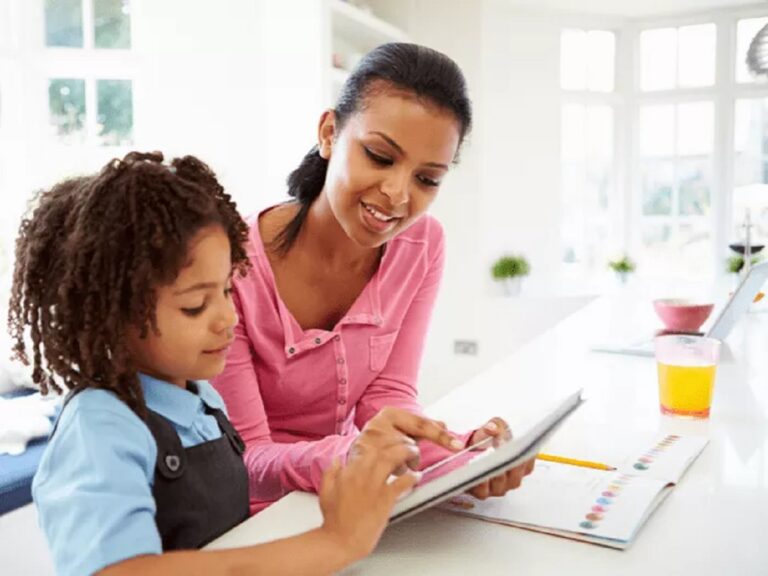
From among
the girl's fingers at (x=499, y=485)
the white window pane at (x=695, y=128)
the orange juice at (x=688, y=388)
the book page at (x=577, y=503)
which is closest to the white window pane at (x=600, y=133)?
the white window pane at (x=695, y=128)

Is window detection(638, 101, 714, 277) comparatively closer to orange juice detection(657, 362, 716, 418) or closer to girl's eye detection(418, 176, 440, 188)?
orange juice detection(657, 362, 716, 418)

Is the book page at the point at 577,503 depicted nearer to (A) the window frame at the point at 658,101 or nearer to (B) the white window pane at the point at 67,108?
(B) the white window pane at the point at 67,108

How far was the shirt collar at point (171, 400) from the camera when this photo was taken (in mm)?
810

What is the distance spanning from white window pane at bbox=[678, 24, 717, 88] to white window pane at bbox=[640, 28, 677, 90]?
0.05 metres

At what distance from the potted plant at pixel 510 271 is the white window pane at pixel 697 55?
1.74m

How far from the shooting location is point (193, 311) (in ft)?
2.64

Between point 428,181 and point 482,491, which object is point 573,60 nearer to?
point 428,181

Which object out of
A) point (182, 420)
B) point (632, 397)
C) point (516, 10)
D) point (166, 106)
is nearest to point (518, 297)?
point (516, 10)

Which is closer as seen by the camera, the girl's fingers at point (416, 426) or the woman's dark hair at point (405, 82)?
the girl's fingers at point (416, 426)

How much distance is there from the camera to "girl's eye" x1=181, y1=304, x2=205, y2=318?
80cm

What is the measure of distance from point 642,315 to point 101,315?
1.90 meters

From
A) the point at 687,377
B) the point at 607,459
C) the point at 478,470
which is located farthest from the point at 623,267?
the point at 478,470

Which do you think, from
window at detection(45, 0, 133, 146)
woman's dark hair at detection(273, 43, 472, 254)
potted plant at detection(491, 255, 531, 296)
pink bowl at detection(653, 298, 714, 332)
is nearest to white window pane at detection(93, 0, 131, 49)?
window at detection(45, 0, 133, 146)

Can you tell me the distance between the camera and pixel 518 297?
5.05 m
